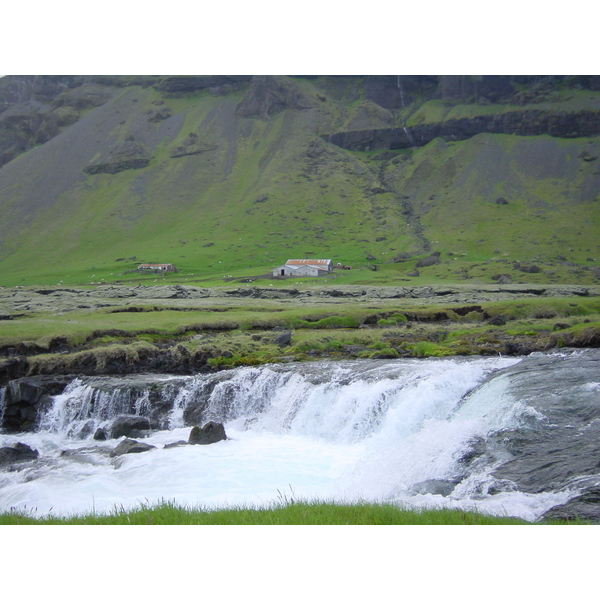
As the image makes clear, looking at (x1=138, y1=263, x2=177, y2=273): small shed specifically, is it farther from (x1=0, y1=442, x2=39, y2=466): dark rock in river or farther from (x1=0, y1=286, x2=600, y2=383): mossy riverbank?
(x1=0, y1=442, x2=39, y2=466): dark rock in river

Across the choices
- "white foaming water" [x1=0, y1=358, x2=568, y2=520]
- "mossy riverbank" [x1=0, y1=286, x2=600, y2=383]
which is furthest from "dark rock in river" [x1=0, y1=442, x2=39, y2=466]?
"mossy riverbank" [x1=0, y1=286, x2=600, y2=383]

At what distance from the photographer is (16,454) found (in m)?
26.0

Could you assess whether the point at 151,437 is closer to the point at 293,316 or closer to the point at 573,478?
the point at 573,478

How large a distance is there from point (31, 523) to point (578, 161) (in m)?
209

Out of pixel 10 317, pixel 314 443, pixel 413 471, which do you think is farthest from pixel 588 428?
pixel 10 317

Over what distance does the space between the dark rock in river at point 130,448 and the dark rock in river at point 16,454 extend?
13.6 feet

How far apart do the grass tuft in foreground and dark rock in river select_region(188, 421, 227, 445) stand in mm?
14005

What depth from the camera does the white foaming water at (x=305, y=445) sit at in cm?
1934

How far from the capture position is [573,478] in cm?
1650

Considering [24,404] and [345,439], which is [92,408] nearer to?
[24,404]

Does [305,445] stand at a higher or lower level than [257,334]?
lower

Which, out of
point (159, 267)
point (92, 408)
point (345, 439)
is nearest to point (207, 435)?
point (345, 439)

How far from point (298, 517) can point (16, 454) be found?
19.7 metres

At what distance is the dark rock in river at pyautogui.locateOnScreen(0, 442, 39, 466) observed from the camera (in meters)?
25.4
